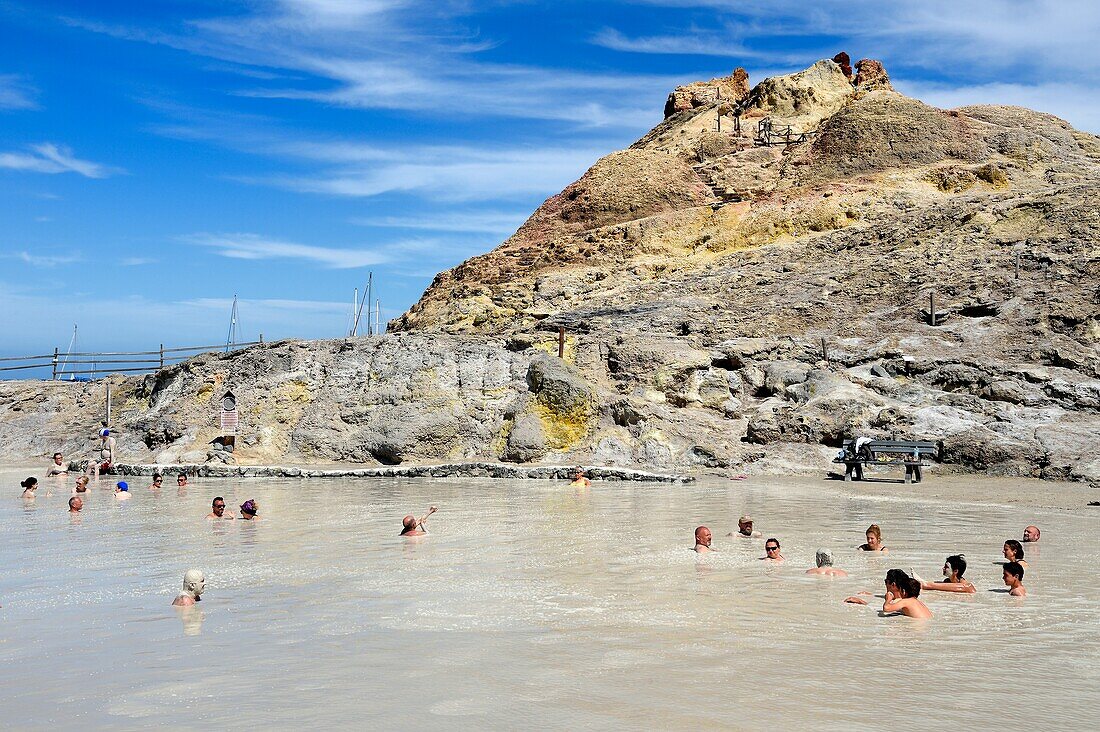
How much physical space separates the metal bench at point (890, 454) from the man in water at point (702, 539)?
349 inches

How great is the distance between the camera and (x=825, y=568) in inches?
388

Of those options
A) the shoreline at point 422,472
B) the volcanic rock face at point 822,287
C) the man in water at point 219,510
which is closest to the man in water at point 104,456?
the shoreline at point 422,472

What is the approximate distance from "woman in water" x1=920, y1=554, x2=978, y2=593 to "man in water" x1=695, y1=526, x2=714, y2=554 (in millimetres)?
2691

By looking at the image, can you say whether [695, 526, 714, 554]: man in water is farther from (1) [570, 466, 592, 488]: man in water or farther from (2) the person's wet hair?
(1) [570, 466, 592, 488]: man in water

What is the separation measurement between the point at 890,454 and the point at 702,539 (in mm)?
9524

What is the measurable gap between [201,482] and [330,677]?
50.5 feet

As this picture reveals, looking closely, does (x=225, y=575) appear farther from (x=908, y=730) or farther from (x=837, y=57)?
(x=837, y=57)

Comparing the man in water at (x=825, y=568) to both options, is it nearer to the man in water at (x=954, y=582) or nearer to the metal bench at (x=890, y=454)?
the man in water at (x=954, y=582)

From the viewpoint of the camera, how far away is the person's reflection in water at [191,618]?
7609 millimetres

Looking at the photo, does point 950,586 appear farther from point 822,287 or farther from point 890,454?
point 822,287

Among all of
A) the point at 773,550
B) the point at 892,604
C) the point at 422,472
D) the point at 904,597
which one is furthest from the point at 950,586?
the point at 422,472


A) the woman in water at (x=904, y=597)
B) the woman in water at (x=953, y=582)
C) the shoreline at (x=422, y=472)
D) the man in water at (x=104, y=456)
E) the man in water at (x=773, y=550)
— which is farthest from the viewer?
the man in water at (x=104, y=456)

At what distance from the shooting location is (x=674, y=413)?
75.3ft

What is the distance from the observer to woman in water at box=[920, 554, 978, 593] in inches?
349
